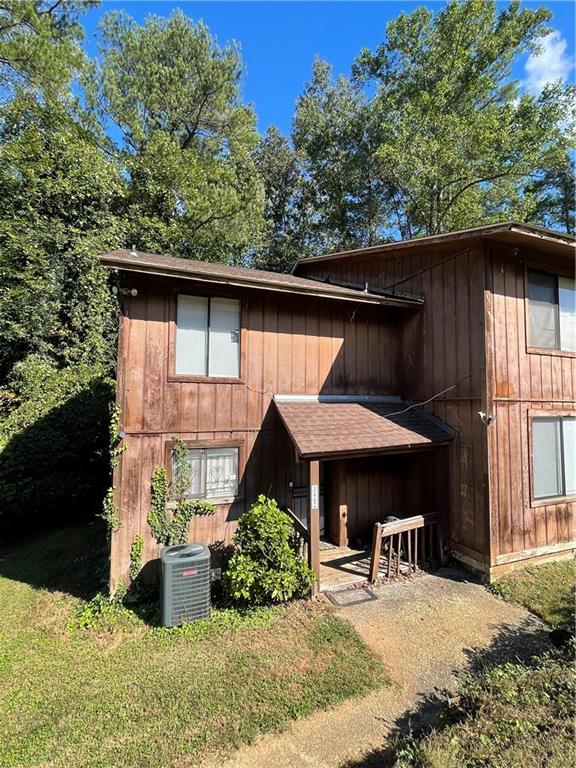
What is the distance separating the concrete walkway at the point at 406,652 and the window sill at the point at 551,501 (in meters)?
1.94

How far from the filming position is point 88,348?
37.8 ft

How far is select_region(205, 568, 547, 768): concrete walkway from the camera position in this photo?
344 cm

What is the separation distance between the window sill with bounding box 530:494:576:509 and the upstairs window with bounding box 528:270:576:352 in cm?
297

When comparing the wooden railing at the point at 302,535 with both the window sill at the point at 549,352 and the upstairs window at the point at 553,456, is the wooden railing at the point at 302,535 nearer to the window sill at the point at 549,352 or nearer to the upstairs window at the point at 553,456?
the upstairs window at the point at 553,456

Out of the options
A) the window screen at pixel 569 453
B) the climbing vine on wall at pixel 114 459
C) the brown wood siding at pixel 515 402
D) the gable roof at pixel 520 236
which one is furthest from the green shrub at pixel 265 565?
the gable roof at pixel 520 236

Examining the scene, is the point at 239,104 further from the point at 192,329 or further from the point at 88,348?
the point at 192,329

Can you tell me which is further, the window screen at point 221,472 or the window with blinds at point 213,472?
the window screen at point 221,472

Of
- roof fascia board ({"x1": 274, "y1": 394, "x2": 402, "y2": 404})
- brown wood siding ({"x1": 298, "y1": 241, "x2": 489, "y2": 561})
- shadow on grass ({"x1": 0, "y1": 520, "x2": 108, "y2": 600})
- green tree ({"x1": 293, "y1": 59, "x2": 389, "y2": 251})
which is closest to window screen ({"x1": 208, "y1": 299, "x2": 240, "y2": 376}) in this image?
roof fascia board ({"x1": 274, "y1": 394, "x2": 402, "y2": 404})

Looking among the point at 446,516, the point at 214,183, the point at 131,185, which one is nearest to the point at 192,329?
the point at 446,516

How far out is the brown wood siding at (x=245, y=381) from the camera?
6160 millimetres

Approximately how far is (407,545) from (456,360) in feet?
12.6

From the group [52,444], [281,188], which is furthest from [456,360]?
[281,188]

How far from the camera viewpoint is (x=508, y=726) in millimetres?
2682

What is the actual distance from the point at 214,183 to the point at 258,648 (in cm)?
1902
